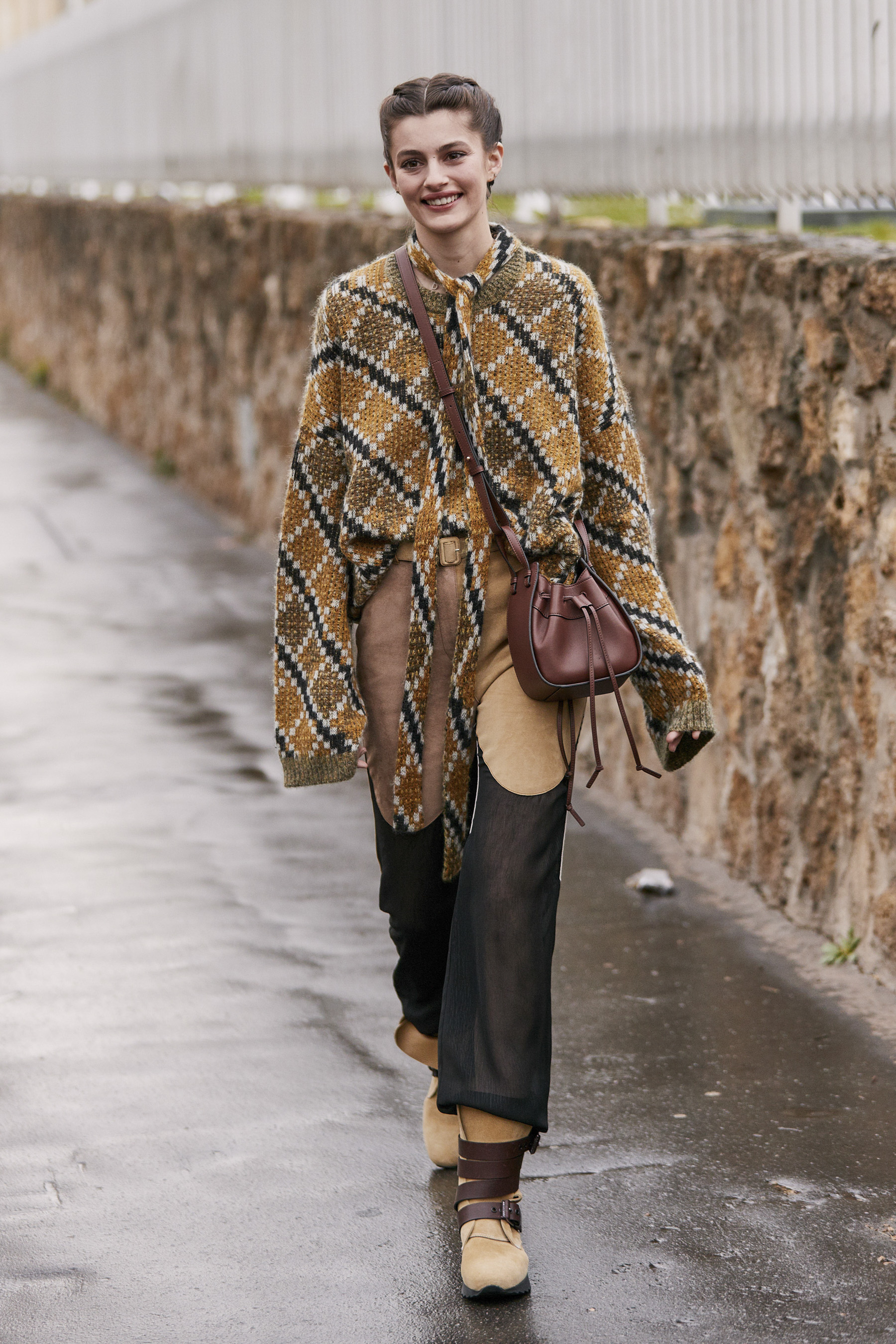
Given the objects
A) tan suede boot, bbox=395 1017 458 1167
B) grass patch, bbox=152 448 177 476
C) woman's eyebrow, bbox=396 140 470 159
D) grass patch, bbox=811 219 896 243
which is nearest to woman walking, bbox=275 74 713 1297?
woman's eyebrow, bbox=396 140 470 159

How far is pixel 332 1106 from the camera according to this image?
3.92 meters

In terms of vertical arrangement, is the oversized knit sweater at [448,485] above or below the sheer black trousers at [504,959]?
above

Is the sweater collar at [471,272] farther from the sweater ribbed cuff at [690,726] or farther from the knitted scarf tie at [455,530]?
the sweater ribbed cuff at [690,726]

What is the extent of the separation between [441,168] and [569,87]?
374 centimetres

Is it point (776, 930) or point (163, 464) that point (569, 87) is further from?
point (163, 464)

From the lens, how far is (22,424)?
15.1m

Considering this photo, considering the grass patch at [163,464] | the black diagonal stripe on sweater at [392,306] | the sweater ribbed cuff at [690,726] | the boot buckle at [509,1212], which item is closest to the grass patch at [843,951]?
the sweater ribbed cuff at [690,726]

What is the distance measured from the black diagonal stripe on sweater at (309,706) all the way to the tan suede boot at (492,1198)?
2.15ft

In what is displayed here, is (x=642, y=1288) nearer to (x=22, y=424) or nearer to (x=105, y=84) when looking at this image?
(x=22, y=424)

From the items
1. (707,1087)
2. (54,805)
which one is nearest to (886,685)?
(707,1087)

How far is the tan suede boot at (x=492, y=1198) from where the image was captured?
3.15m

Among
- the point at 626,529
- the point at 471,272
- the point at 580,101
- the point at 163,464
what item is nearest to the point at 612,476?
the point at 626,529

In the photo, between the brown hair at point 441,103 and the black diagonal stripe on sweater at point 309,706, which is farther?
the black diagonal stripe on sweater at point 309,706

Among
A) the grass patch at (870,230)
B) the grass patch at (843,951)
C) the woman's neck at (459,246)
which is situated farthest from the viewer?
the grass patch at (870,230)
